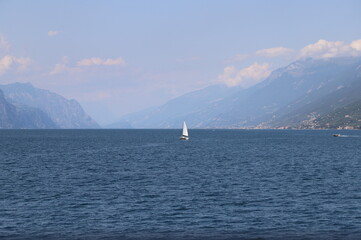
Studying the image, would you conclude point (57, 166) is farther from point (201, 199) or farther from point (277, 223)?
point (277, 223)

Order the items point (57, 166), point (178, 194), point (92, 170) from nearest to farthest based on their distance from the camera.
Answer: point (178, 194), point (92, 170), point (57, 166)

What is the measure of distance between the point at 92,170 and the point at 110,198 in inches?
1635

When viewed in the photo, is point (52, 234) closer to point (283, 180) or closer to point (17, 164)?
point (283, 180)

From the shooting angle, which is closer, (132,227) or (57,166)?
(132,227)

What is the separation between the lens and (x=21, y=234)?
49.4m

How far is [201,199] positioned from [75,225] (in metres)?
22.0

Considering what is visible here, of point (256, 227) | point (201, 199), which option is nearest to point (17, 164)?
point (201, 199)

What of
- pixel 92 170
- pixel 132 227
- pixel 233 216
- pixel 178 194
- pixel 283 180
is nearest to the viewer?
pixel 132 227

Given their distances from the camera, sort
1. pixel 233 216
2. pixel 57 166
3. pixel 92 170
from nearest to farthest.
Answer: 1. pixel 233 216
2. pixel 92 170
3. pixel 57 166

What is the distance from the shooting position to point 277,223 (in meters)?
54.2

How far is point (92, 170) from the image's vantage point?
110 metres

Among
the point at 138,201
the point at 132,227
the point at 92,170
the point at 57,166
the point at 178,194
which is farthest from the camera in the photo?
the point at 57,166

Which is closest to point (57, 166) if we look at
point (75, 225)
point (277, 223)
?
point (75, 225)

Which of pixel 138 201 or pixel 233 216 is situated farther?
pixel 138 201
